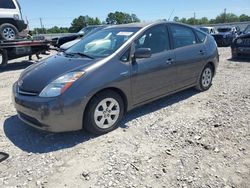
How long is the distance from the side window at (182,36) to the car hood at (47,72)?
6.16 ft

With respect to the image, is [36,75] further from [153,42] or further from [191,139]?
[191,139]

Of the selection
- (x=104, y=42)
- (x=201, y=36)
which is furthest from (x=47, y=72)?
(x=201, y=36)

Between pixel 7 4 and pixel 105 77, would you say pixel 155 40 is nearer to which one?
pixel 105 77

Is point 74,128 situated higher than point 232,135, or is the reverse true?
point 74,128

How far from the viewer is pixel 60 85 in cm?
366

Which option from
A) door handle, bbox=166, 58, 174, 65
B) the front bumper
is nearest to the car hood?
the front bumper

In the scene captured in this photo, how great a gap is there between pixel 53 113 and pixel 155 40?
223 centimetres

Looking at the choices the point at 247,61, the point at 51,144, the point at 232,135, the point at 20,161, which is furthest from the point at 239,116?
the point at 247,61

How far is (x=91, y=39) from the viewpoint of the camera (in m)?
4.96

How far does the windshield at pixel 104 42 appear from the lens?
4.33 meters

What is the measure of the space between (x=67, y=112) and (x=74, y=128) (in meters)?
0.28

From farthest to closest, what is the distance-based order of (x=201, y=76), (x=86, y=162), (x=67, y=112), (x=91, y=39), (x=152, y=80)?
(x=201, y=76)
(x=91, y=39)
(x=152, y=80)
(x=67, y=112)
(x=86, y=162)

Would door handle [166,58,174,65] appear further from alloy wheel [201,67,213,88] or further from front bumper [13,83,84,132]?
front bumper [13,83,84,132]

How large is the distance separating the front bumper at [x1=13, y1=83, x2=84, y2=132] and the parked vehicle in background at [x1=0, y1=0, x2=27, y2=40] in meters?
7.88
